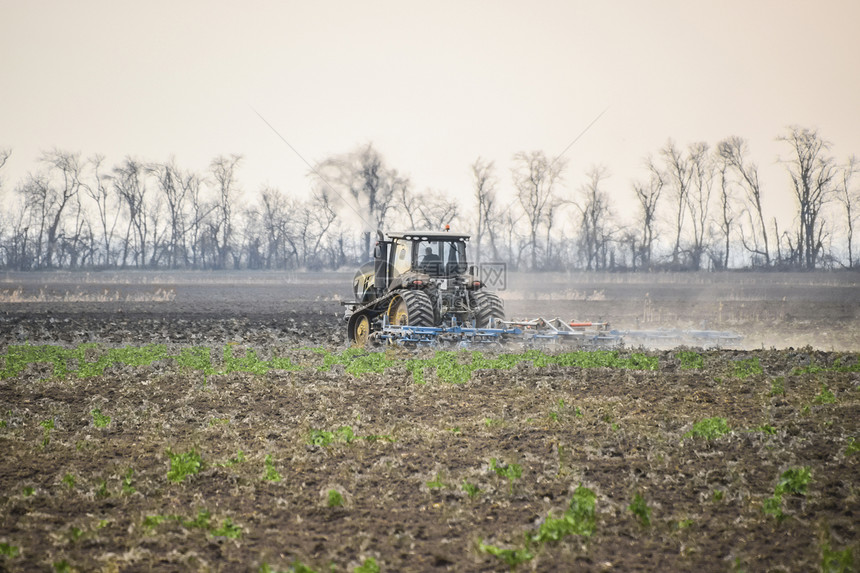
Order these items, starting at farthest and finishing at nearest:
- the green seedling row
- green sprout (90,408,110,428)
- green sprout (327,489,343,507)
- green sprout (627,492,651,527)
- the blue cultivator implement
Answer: the blue cultivator implement < the green seedling row < green sprout (90,408,110,428) < green sprout (327,489,343,507) < green sprout (627,492,651,527)

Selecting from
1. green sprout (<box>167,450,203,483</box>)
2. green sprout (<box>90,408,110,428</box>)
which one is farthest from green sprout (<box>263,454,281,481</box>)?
green sprout (<box>90,408,110,428</box>)

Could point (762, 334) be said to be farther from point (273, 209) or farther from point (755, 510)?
point (273, 209)

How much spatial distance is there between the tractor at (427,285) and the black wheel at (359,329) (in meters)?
0.12

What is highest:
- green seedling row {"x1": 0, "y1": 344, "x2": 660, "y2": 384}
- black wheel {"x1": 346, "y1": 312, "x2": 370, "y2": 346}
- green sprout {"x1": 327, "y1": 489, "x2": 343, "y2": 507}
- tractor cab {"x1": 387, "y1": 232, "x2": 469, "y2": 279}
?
tractor cab {"x1": 387, "y1": 232, "x2": 469, "y2": 279}

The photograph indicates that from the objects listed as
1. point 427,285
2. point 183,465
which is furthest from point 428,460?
point 427,285

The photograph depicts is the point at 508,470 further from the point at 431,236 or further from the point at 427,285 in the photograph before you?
the point at 431,236

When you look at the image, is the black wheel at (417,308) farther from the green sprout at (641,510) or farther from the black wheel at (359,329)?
the green sprout at (641,510)

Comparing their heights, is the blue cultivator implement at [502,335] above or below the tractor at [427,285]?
below

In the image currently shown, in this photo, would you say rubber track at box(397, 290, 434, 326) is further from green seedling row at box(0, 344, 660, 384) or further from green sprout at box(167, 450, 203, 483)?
green sprout at box(167, 450, 203, 483)

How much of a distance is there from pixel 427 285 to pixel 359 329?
3.25m

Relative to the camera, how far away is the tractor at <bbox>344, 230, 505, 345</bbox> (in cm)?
1922

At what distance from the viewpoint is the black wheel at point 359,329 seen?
21.3 metres

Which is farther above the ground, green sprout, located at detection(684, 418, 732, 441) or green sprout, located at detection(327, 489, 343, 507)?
green sprout, located at detection(684, 418, 732, 441)

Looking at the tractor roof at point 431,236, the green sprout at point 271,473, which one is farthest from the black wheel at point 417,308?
the green sprout at point 271,473
